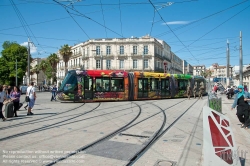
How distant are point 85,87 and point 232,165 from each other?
47.6 feet

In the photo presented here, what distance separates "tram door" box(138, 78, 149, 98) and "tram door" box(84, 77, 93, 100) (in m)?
4.60

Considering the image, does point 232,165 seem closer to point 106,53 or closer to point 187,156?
point 187,156

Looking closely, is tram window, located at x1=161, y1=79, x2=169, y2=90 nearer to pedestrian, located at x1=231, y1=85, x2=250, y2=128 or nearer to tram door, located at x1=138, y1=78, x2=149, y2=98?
tram door, located at x1=138, y1=78, x2=149, y2=98

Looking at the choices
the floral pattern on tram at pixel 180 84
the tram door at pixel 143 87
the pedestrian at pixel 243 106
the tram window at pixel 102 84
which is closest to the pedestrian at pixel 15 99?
the tram window at pixel 102 84

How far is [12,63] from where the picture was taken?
47250 mm

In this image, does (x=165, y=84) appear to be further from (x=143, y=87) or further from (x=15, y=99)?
(x=15, y=99)

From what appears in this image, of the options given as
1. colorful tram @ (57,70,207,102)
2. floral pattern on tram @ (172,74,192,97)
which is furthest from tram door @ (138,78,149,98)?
floral pattern on tram @ (172,74,192,97)

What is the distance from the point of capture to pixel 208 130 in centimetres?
381

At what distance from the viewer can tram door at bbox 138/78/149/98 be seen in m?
19.9

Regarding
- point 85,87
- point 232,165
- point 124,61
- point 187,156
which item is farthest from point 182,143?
point 124,61

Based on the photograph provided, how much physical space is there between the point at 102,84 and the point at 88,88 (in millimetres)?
1229

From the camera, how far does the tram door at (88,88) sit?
17408 mm

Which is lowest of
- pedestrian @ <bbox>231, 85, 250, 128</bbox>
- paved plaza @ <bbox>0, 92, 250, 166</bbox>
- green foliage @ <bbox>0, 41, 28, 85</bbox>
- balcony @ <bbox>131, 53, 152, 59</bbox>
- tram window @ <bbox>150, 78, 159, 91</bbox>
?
paved plaza @ <bbox>0, 92, 250, 166</bbox>

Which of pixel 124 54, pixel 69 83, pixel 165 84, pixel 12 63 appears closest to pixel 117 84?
pixel 69 83
